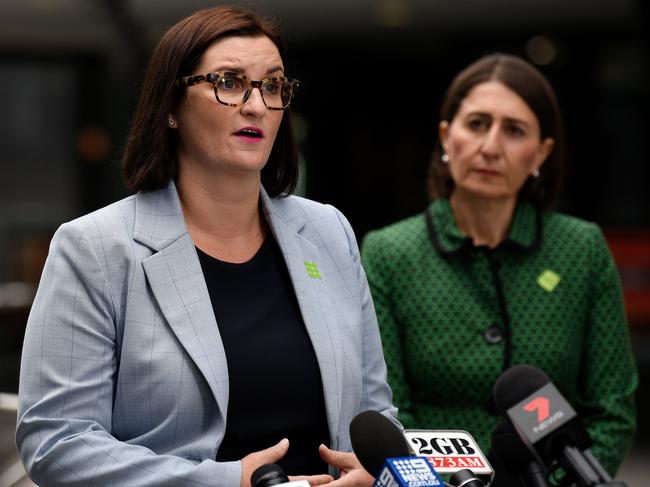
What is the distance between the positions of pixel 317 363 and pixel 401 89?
30.6 ft

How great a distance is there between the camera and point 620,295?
127 inches

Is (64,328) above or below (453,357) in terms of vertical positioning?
above

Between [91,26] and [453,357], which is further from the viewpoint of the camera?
[91,26]

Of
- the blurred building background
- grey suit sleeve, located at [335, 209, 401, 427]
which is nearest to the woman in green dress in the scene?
grey suit sleeve, located at [335, 209, 401, 427]

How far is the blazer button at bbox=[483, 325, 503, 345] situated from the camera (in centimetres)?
310

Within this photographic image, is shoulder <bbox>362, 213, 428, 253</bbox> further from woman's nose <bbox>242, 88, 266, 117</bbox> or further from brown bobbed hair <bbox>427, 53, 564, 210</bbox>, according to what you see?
woman's nose <bbox>242, 88, 266, 117</bbox>

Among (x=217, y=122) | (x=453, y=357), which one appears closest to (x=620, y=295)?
(x=453, y=357)

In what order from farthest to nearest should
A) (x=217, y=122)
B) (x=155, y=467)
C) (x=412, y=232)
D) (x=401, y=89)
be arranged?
(x=401, y=89), (x=412, y=232), (x=217, y=122), (x=155, y=467)

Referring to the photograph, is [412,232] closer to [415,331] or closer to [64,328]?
[415,331]

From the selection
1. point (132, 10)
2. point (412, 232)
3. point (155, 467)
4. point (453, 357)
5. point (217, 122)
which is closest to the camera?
point (155, 467)

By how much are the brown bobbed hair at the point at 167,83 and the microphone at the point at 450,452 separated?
0.76 metres

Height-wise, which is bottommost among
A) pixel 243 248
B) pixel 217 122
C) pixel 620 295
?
pixel 620 295

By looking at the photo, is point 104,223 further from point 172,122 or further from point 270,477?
point 270,477

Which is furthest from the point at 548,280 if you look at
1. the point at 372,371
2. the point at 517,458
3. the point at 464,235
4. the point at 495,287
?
the point at 517,458
